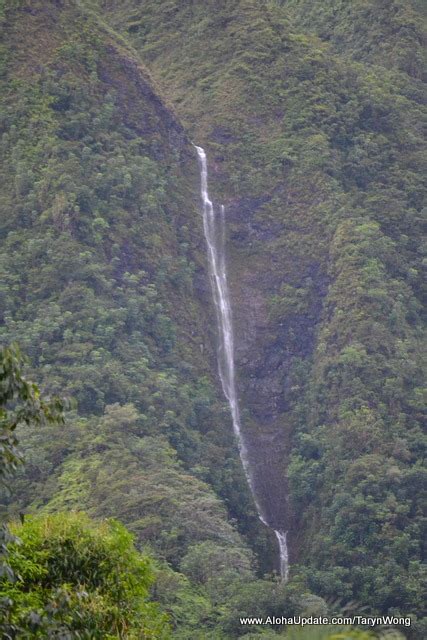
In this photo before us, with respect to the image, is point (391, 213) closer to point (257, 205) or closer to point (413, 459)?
point (257, 205)

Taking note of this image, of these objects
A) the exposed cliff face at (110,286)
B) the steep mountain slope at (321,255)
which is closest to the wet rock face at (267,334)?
the steep mountain slope at (321,255)

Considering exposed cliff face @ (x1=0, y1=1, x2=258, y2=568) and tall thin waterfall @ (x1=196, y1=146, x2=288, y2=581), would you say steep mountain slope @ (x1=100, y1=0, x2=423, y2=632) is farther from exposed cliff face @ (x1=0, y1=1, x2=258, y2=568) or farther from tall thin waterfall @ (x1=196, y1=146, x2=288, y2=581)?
exposed cliff face @ (x1=0, y1=1, x2=258, y2=568)

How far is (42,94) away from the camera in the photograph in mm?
32688

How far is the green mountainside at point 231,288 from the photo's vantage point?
22844mm

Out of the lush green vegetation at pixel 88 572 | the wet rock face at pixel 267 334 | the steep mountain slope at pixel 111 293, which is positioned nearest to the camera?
the lush green vegetation at pixel 88 572

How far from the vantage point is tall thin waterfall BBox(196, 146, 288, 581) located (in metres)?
30.4

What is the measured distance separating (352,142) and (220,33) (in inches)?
334

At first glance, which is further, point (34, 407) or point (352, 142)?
point (352, 142)

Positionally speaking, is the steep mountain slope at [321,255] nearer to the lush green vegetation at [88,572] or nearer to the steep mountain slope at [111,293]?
the steep mountain slope at [111,293]

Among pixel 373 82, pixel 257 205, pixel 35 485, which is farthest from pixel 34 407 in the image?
pixel 373 82

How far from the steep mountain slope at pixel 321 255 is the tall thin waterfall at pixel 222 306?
394mm

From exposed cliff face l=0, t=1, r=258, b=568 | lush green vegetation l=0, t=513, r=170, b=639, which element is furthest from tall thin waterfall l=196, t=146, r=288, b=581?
lush green vegetation l=0, t=513, r=170, b=639

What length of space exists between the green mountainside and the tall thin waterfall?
33 cm

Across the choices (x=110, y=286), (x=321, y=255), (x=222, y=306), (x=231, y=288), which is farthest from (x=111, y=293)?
(x=321, y=255)
